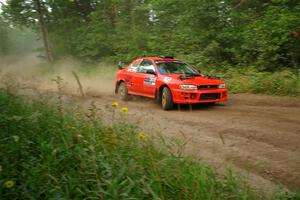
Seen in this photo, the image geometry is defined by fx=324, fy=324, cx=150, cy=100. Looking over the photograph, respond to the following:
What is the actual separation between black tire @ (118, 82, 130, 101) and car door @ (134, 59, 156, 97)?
875 millimetres

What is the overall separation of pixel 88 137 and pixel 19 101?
1975mm

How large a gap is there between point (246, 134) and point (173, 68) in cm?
447

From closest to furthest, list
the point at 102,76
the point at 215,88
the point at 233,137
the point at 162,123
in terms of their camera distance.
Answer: the point at 233,137
the point at 162,123
the point at 215,88
the point at 102,76

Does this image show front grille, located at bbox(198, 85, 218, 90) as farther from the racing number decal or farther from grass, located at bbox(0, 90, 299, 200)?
grass, located at bbox(0, 90, 299, 200)

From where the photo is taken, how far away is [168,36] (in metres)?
19.9

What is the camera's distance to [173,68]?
1003cm

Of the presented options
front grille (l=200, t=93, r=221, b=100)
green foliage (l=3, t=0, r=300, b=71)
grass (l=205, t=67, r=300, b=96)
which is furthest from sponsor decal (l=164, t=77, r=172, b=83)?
green foliage (l=3, t=0, r=300, b=71)

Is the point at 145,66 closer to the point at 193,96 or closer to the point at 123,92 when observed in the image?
the point at 123,92

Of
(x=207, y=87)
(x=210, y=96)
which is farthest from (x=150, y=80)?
(x=210, y=96)

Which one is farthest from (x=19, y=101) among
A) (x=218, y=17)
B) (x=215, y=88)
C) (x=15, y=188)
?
(x=218, y=17)

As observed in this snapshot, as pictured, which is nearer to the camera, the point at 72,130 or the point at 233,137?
the point at 72,130

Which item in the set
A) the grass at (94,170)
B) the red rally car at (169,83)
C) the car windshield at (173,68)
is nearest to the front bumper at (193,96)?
the red rally car at (169,83)

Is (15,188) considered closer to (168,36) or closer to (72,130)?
(72,130)

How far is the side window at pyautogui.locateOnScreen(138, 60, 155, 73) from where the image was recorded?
1025cm
